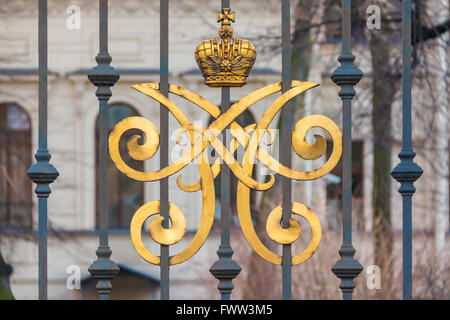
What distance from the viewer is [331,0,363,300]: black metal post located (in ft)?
10.9

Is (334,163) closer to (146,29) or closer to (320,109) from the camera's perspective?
(320,109)

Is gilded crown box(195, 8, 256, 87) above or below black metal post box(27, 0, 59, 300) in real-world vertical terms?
above

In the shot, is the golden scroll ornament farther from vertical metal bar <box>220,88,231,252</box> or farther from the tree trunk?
the tree trunk

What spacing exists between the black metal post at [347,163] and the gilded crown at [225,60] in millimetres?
290

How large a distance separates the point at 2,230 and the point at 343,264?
480 inches

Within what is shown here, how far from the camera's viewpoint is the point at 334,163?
3.33 metres

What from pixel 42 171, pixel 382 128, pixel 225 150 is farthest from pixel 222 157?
pixel 382 128

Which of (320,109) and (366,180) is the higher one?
(320,109)

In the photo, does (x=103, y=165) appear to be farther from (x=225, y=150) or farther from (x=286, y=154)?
(x=286, y=154)

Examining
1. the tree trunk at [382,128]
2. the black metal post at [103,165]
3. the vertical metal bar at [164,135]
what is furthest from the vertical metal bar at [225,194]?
the tree trunk at [382,128]

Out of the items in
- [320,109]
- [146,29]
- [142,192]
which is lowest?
[142,192]

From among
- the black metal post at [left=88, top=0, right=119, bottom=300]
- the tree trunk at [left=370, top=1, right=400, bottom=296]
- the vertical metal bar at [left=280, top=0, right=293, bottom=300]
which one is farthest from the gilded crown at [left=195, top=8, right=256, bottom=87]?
the tree trunk at [left=370, top=1, right=400, bottom=296]

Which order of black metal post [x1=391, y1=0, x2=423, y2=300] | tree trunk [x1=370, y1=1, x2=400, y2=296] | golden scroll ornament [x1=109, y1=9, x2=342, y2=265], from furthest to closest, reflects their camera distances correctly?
tree trunk [x1=370, y1=1, x2=400, y2=296], black metal post [x1=391, y1=0, x2=423, y2=300], golden scroll ornament [x1=109, y1=9, x2=342, y2=265]
